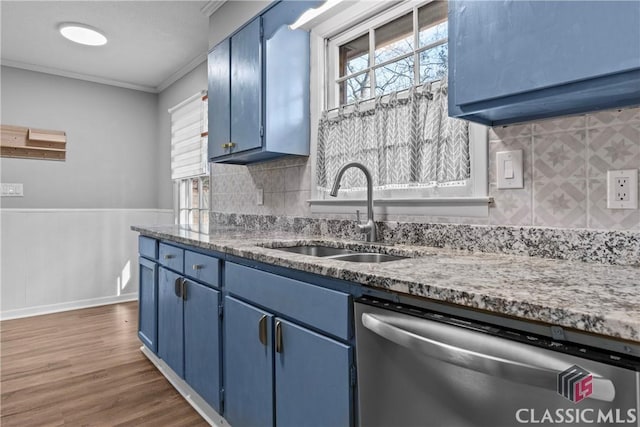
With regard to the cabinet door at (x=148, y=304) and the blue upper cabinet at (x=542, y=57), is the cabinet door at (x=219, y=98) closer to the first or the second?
the cabinet door at (x=148, y=304)

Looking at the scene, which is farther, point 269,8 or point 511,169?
point 269,8

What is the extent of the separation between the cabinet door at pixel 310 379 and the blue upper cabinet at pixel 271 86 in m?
1.21

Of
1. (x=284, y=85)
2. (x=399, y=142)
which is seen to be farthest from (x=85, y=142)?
(x=399, y=142)

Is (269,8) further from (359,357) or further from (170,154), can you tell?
(170,154)

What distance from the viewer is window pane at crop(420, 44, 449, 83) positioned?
164 centimetres

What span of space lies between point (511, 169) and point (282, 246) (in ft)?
3.32

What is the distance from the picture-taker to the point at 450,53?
117cm

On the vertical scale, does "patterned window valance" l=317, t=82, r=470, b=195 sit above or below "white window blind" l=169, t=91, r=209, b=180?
below

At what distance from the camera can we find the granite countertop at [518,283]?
0.63 metres

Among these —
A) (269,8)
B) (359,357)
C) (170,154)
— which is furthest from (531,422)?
(170,154)

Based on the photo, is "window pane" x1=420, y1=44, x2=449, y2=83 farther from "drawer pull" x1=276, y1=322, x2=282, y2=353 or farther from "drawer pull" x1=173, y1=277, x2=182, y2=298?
"drawer pull" x1=173, y1=277, x2=182, y2=298

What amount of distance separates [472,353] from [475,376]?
0.05m

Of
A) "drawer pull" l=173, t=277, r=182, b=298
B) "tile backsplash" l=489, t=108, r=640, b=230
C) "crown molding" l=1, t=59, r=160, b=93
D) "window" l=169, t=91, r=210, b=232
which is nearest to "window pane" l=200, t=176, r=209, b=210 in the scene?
"window" l=169, t=91, r=210, b=232

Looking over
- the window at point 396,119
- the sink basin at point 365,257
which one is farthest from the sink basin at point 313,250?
the window at point 396,119
